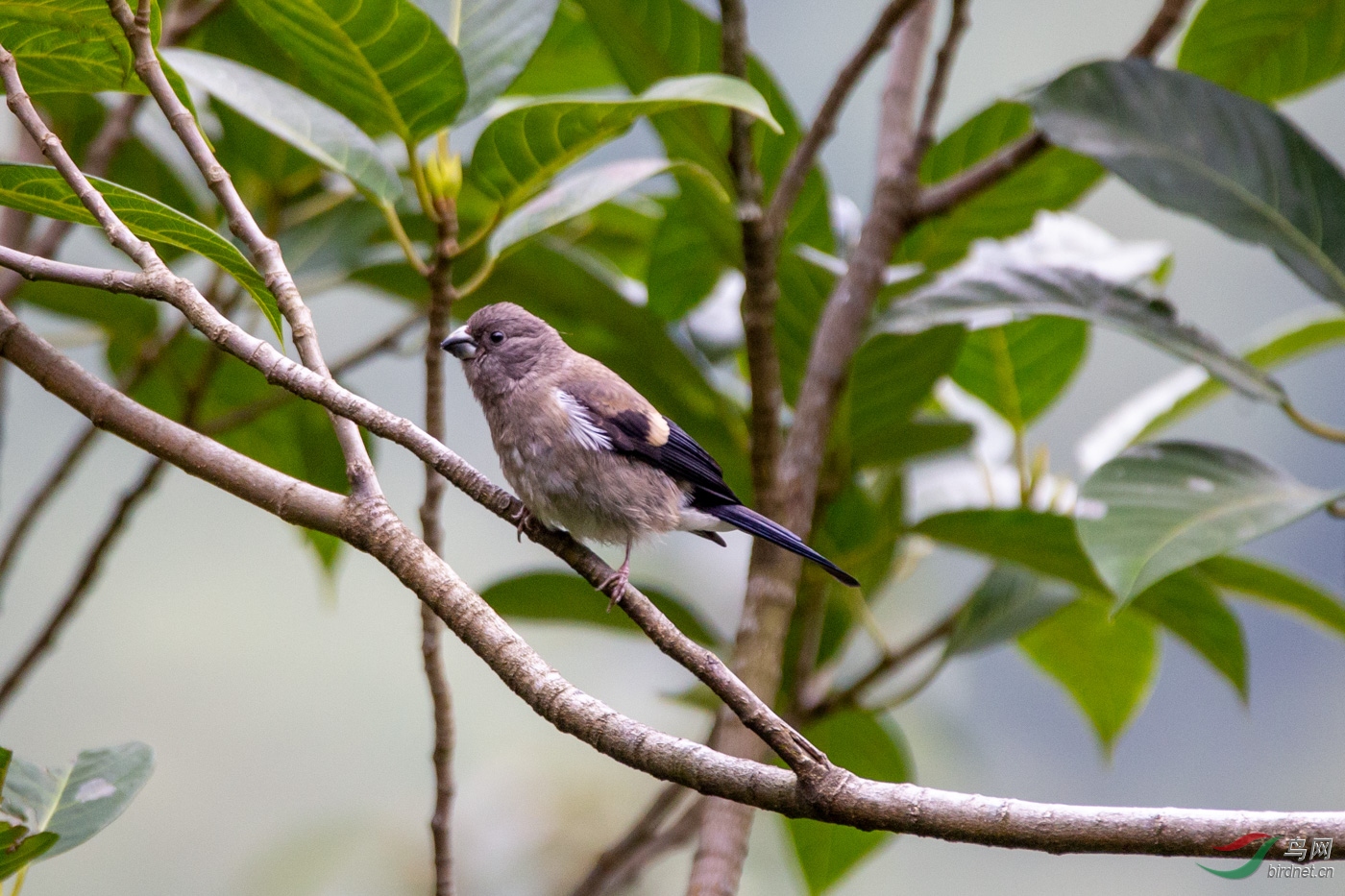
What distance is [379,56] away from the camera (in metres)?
1.37

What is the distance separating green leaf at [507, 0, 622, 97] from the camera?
2.16 m

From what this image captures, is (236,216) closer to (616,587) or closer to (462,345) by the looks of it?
(616,587)

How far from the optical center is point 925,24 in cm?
214

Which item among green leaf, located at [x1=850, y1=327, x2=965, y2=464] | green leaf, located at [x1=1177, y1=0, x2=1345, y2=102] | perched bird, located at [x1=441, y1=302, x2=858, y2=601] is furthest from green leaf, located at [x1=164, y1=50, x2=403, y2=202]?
green leaf, located at [x1=1177, y1=0, x2=1345, y2=102]

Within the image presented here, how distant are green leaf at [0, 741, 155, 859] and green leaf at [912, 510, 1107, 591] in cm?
120

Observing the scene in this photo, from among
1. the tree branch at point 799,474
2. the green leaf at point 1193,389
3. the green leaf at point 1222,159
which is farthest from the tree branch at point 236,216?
the green leaf at point 1193,389

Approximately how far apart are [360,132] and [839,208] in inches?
48.4

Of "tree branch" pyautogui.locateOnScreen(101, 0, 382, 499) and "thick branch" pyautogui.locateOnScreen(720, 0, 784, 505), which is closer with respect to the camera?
"tree branch" pyautogui.locateOnScreen(101, 0, 382, 499)

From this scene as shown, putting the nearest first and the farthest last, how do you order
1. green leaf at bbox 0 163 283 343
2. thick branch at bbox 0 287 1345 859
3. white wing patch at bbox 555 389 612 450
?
thick branch at bbox 0 287 1345 859 → green leaf at bbox 0 163 283 343 → white wing patch at bbox 555 389 612 450

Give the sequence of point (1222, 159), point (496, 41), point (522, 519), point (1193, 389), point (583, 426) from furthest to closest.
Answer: point (1193, 389)
point (1222, 159)
point (583, 426)
point (496, 41)
point (522, 519)

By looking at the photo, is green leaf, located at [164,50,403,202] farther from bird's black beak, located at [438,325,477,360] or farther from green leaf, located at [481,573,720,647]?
green leaf, located at [481,573,720,647]

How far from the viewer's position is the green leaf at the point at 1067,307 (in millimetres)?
1679

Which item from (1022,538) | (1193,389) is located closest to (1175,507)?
(1022,538)

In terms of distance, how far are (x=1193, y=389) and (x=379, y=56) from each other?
157 centimetres
